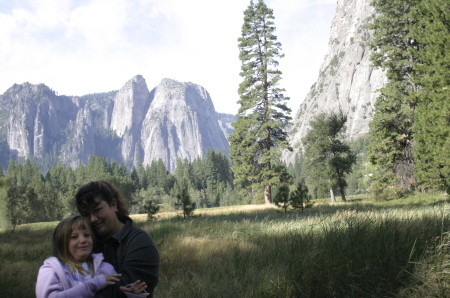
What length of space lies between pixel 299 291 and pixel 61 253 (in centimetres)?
229

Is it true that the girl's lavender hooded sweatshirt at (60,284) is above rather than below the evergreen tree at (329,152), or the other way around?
below

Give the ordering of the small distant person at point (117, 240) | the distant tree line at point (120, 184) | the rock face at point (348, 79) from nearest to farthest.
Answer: the small distant person at point (117, 240) → the distant tree line at point (120, 184) → the rock face at point (348, 79)

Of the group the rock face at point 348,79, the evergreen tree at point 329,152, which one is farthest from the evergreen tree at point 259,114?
the rock face at point 348,79

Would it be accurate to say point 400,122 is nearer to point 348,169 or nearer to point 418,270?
point 348,169

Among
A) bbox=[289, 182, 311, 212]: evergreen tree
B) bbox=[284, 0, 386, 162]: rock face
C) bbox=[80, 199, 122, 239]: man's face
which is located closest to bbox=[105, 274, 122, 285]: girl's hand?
bbox=[80, 199, 122, 239]: man's face

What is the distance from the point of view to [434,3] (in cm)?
1647

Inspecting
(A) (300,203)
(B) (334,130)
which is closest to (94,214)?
(A) (300,203)

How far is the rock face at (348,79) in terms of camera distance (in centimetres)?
14938

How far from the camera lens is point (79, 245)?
2008 millimetres

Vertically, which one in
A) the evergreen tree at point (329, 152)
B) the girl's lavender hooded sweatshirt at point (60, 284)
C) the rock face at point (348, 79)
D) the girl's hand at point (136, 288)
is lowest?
the girl's hand at point (136, 288)

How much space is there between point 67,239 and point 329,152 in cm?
3197

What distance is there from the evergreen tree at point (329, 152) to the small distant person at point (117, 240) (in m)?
30.1

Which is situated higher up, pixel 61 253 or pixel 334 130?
pixel 334 130

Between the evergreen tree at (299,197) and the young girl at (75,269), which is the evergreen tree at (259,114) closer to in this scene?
the evergreen tree at (299,197)
